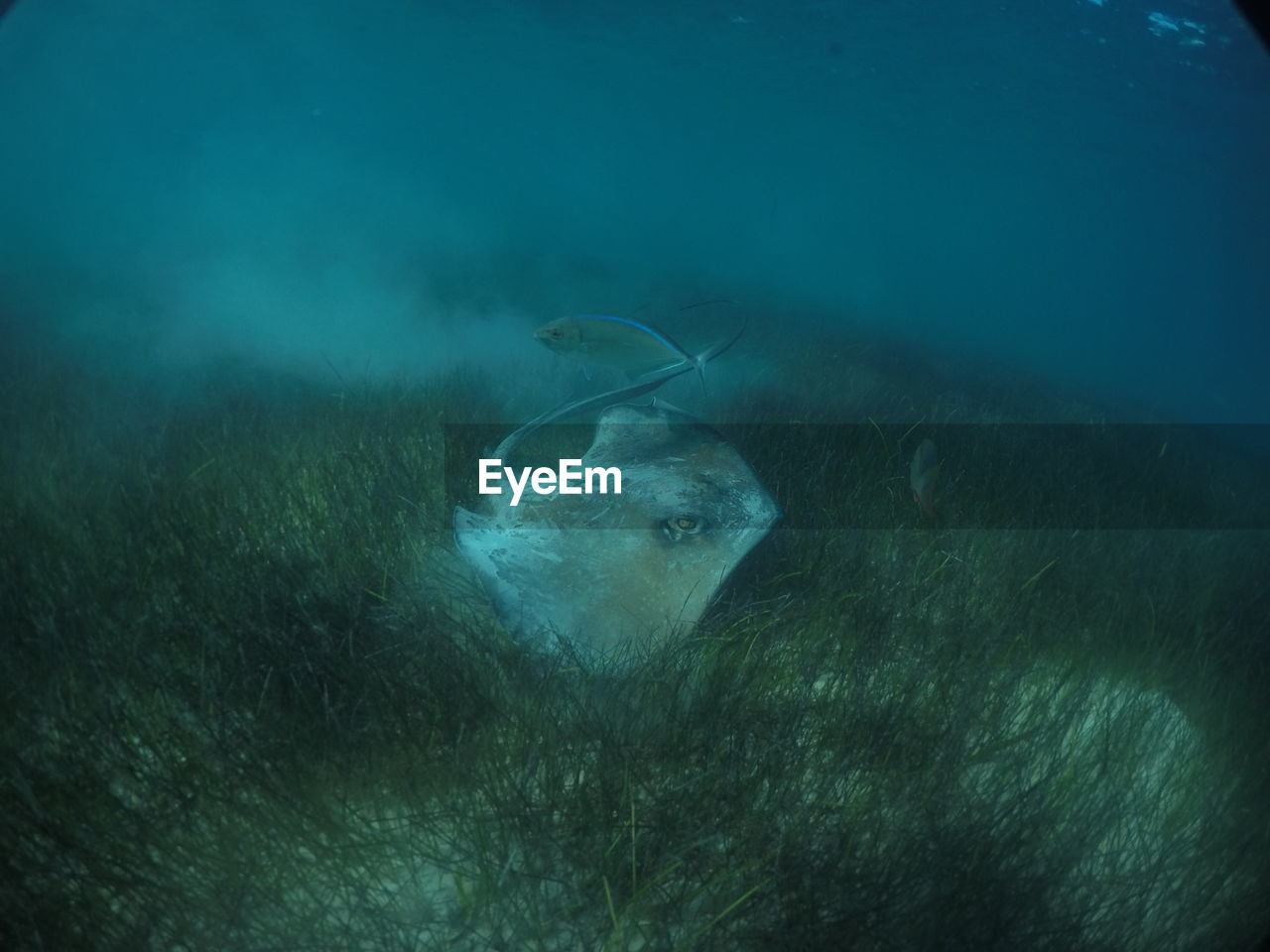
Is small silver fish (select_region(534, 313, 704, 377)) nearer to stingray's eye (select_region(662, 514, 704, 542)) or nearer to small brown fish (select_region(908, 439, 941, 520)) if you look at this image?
stingray's eye (select_region(662, 514, 704, 542))

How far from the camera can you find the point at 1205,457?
905 cm

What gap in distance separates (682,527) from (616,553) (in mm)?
299

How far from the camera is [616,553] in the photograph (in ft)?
7.98

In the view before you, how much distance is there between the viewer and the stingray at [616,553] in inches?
89.5

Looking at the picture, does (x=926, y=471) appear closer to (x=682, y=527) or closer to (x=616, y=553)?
(x=682, y=527)

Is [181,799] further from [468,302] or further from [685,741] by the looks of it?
[468,302]

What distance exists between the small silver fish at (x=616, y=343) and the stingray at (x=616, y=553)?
0.72 meters

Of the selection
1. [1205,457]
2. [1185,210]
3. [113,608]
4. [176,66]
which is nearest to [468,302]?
[113,608]

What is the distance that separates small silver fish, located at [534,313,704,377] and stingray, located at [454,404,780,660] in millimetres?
718

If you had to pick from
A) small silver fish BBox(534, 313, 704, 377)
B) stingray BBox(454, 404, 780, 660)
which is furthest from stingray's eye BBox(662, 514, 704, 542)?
small silver fish BBox(534, 313, 704, 377)

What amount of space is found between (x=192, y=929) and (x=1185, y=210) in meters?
73.9
